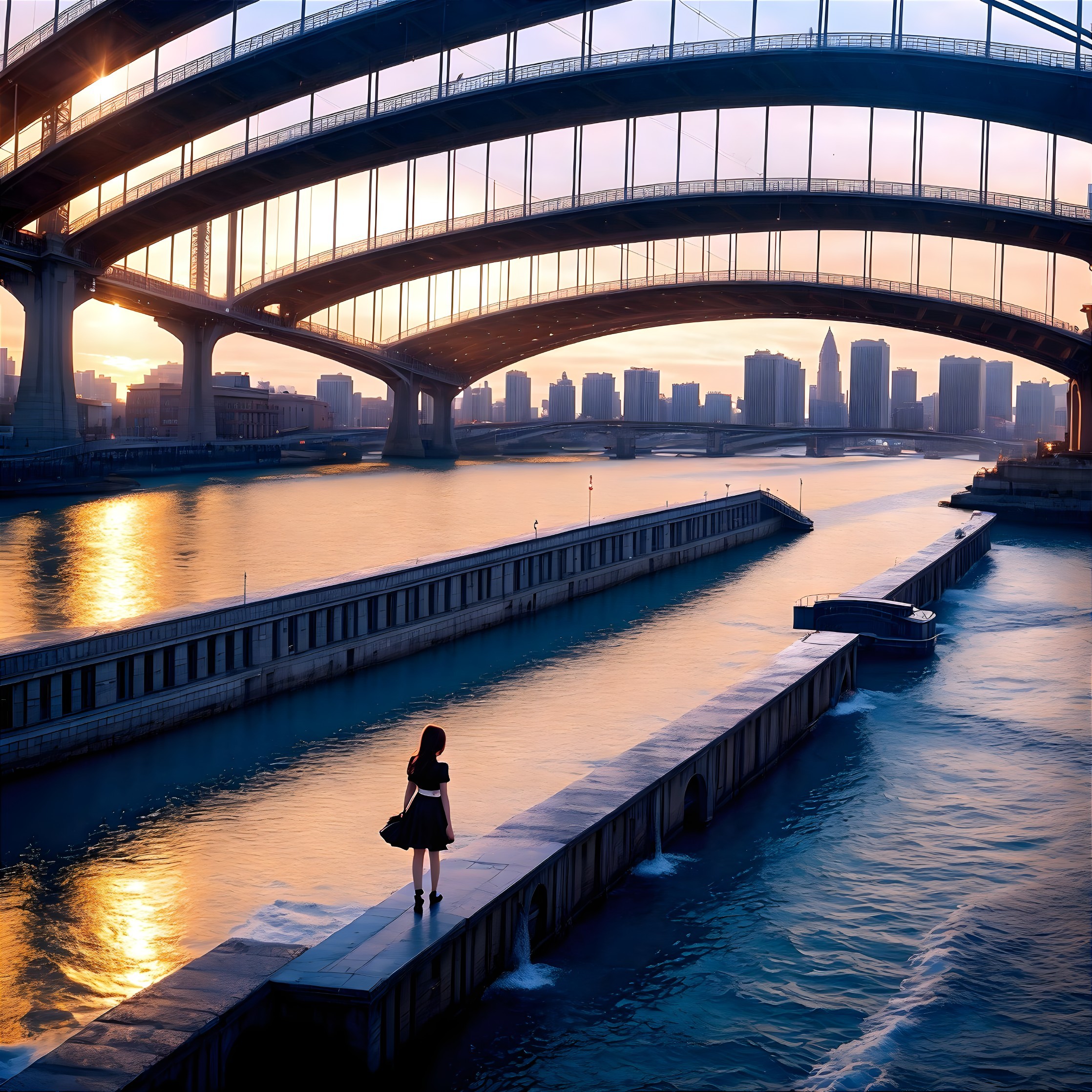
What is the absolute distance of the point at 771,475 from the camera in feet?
367

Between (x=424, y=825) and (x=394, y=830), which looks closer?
(x=424, y=825)

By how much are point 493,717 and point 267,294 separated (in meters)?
77.0

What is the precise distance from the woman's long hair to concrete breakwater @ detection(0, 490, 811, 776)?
32.3 feet

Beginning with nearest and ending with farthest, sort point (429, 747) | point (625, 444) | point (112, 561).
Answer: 1. point (429, 747)
2. point (112, 561)
3. point (625, 444)

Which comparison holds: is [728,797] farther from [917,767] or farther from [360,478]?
[360,478]

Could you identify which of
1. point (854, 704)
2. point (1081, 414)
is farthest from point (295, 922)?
point (1081, 414)

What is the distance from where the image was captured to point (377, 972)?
27.9 feet

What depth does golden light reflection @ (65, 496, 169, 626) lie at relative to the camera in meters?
31.0

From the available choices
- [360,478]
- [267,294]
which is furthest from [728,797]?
[267,294]

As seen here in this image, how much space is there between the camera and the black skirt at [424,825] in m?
9.06

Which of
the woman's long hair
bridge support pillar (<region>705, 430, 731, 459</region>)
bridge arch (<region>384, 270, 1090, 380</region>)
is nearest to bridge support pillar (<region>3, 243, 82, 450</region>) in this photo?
bridge arch (<region>384, 270, 1090, 380</region>)

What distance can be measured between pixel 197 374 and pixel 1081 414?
2627 inches

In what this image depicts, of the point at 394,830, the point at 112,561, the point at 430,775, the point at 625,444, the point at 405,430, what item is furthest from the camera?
the point at 625,444

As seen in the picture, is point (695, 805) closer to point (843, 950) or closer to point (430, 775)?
point (843, 950)
